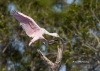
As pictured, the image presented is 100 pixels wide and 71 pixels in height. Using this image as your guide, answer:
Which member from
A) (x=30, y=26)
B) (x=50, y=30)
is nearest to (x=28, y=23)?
(x=30, y=26)

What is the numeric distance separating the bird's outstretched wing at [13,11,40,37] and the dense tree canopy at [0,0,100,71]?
3.99m

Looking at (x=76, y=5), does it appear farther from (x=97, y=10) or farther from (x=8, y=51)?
(x=8, y=51)

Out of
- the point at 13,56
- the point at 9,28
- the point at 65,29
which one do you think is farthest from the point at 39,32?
the point at 13,56

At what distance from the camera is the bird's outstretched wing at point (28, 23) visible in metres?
3.30

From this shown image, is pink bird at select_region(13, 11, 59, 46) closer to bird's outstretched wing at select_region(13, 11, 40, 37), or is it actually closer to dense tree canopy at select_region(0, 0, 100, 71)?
bird's outstretched wing at select_region(13, 11, 40, 37)

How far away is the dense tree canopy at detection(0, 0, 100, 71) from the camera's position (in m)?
8.05

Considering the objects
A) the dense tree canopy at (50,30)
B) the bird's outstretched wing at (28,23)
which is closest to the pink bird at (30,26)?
the bird's outstretched wing at (28,23)

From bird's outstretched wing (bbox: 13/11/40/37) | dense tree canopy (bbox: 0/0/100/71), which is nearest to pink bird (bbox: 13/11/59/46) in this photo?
bird's outstretched wing (bbox: 13/11/40/37)

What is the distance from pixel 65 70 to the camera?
27.6 feet

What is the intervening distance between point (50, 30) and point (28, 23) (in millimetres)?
6281

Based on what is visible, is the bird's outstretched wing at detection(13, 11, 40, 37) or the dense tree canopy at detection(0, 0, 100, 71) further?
the dense tree canopy at detection(0, 0, 100, 71)

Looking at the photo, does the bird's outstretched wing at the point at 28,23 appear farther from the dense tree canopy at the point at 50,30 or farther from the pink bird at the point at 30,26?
the dense tree canopy at the point at 50,30

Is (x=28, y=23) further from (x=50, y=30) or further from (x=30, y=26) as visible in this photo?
(x=50, y=30)

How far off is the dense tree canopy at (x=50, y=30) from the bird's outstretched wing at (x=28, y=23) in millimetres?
3990
